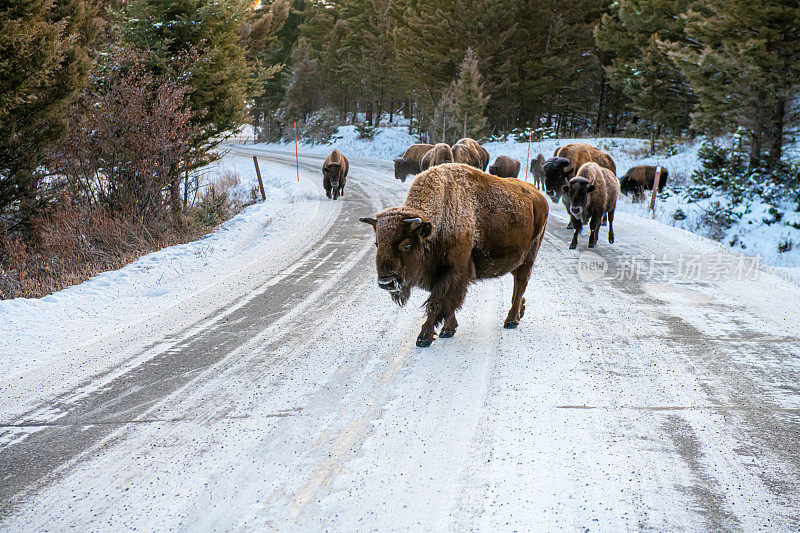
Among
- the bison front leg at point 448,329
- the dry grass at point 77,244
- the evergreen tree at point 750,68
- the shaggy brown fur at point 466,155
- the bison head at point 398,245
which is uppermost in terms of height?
the evergreen tree at point 750,68

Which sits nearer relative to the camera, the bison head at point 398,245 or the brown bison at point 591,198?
the bison head at point 398,245

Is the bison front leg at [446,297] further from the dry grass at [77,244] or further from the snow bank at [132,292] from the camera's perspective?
the dry grass at [77,244]

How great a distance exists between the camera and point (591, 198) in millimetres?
10562

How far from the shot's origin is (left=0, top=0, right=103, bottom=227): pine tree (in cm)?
937

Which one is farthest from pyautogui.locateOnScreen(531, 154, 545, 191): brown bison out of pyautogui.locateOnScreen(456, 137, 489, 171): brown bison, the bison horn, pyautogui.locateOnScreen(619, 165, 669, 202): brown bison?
the bison horn

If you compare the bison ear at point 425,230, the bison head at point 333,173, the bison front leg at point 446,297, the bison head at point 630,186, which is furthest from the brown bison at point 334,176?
the bison ear at point 425,230

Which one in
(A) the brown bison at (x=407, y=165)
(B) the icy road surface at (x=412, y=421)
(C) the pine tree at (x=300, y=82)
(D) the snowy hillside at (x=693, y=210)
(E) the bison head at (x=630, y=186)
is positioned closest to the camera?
(B) the icy road surface at (x=412, y=421)

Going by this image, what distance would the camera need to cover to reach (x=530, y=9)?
32.8 metres

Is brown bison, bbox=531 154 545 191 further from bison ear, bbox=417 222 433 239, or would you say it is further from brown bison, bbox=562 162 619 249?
bison ear, bbox=417 222 433 239

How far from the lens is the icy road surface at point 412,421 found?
296 cm

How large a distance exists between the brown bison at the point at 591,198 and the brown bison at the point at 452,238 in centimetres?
451

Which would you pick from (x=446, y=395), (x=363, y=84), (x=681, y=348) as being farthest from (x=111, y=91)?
(x=363, y=84)

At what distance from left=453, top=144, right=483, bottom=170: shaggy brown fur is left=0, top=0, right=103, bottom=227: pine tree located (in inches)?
418

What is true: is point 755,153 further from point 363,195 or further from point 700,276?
point 363,195
